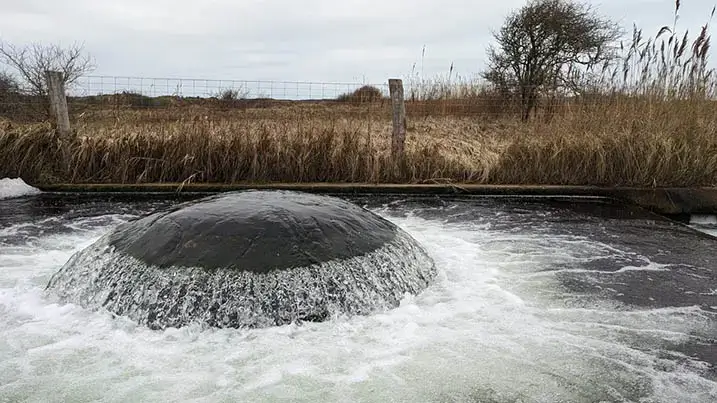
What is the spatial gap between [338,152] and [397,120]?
96 centimetres

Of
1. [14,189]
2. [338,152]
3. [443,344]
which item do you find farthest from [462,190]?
[14,189]

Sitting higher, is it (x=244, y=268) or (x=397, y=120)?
(x=397, y=120)

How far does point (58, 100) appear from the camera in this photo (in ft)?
24.9

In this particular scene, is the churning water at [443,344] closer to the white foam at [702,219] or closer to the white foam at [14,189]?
the white foam at [702,219]

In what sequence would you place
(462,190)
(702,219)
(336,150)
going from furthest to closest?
(336,150), (462,190), (702,219)

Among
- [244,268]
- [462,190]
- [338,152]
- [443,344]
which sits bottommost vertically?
[443,344]

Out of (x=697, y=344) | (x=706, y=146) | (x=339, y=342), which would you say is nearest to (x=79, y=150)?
(x=339, y=342)

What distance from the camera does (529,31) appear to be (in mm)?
13750

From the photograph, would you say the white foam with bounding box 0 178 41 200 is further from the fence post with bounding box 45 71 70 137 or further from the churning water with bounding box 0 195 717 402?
the churning water with bounding box 0 195 717 402

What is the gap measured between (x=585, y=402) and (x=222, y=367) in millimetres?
1795

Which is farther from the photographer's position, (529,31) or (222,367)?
(529,31)

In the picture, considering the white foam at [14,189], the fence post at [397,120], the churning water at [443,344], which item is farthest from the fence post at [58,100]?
the fence post at [397,120]

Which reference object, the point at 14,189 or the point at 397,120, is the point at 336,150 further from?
the point at 14,189

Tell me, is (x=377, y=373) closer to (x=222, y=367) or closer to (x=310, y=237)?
(x=222, y=367)
